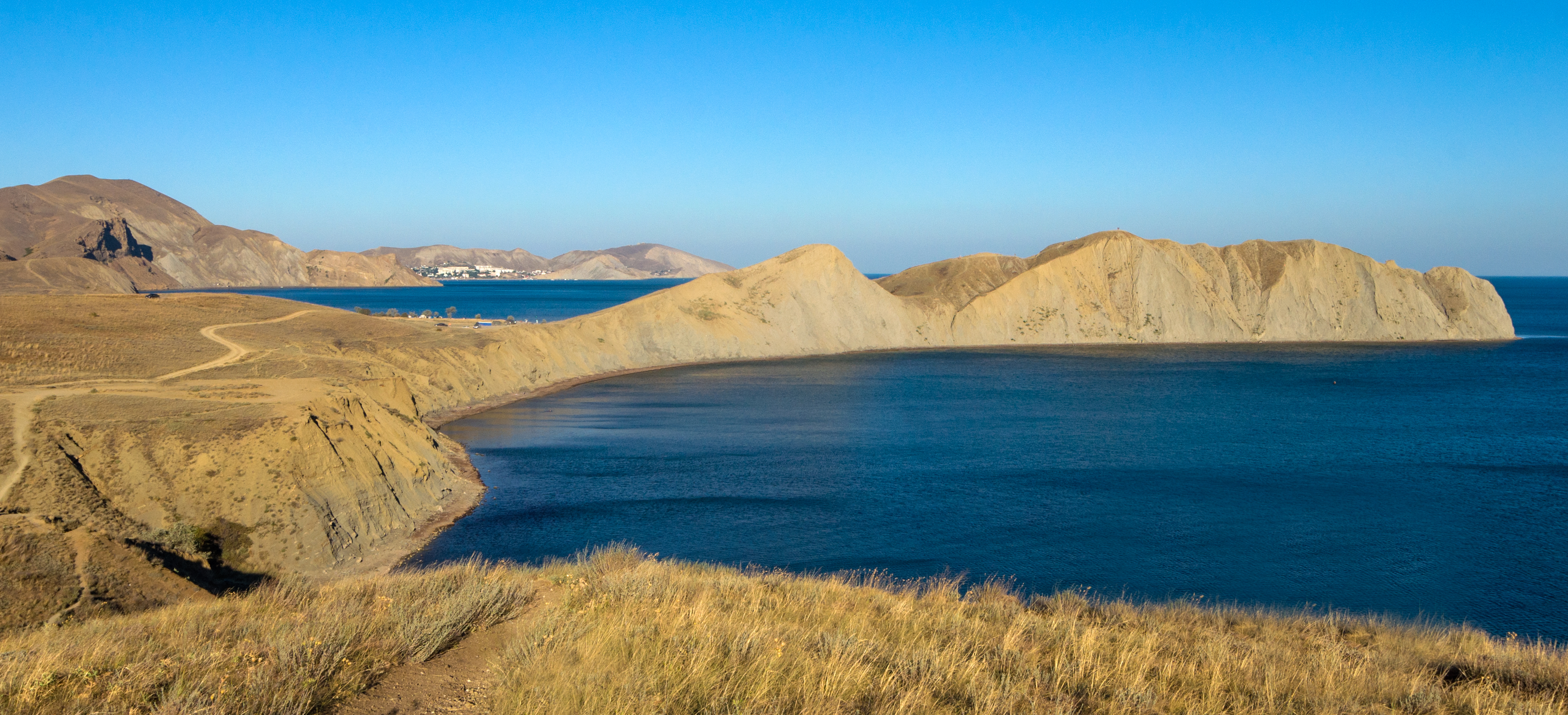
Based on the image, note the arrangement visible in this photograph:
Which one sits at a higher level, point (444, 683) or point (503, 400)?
point (444, 683)

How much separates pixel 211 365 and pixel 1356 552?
161ft

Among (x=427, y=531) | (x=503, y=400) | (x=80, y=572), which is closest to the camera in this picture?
(x=80, y=572)

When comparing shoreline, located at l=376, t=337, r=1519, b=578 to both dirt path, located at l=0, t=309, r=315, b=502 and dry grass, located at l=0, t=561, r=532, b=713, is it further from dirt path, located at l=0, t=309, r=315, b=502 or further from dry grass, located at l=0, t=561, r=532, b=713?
dry grass, located at l=0, t=561, r=532, b=713

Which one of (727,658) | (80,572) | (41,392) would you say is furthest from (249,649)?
(41,392)

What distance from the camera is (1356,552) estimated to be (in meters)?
27.5

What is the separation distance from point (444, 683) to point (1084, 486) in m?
32.0

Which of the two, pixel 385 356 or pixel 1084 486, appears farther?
pixel 385 356

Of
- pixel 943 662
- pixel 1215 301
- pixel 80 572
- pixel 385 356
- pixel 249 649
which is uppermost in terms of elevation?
pixel 1215 301

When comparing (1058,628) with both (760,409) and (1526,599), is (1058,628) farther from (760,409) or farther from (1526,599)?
(760,409)

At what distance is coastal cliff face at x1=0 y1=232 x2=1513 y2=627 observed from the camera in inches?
973

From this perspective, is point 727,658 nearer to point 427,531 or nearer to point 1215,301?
point 427,531

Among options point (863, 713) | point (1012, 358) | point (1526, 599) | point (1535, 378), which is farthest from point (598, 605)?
point (1535, 378)

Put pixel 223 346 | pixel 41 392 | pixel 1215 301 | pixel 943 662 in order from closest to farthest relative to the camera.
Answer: pixel 943 662, pixel 41 392, pixel 223 346, pixel 1215 301

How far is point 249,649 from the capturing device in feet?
29.0
